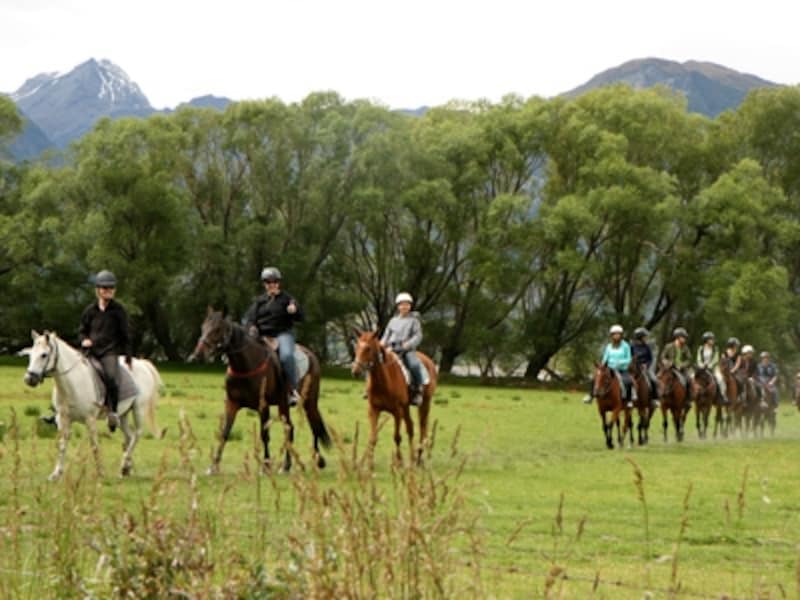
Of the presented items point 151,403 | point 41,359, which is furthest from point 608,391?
point 41,359

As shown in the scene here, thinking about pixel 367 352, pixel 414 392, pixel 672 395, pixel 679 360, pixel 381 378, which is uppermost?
pixel 367 352

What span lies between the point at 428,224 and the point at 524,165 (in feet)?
19.2

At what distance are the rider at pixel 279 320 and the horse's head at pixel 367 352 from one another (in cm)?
94

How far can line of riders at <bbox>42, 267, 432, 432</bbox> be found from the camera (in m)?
15.5

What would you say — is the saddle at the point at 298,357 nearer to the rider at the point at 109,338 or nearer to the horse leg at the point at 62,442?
the rider at the point at 109,338

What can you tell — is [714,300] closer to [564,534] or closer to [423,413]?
[423,413]

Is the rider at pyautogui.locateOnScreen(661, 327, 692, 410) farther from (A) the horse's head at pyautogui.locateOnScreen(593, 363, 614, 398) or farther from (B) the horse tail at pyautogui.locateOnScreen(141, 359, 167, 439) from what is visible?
(B) the horse tail at pyautogui.locateOnScreen(141, 359, 167, 439)

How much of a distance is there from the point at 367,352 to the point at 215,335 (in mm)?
2466

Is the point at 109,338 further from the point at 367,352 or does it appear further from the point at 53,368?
the point at 367,352

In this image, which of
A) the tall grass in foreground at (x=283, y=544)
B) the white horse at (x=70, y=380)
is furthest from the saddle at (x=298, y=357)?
the tall grass in foreground at (x=283, y=544)

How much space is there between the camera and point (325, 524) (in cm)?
505

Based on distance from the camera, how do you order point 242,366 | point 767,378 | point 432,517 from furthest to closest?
point 767,378, point 242,366, point 432,517

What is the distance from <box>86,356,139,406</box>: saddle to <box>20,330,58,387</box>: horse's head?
680 millimetres

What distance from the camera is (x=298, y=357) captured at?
18.0m
